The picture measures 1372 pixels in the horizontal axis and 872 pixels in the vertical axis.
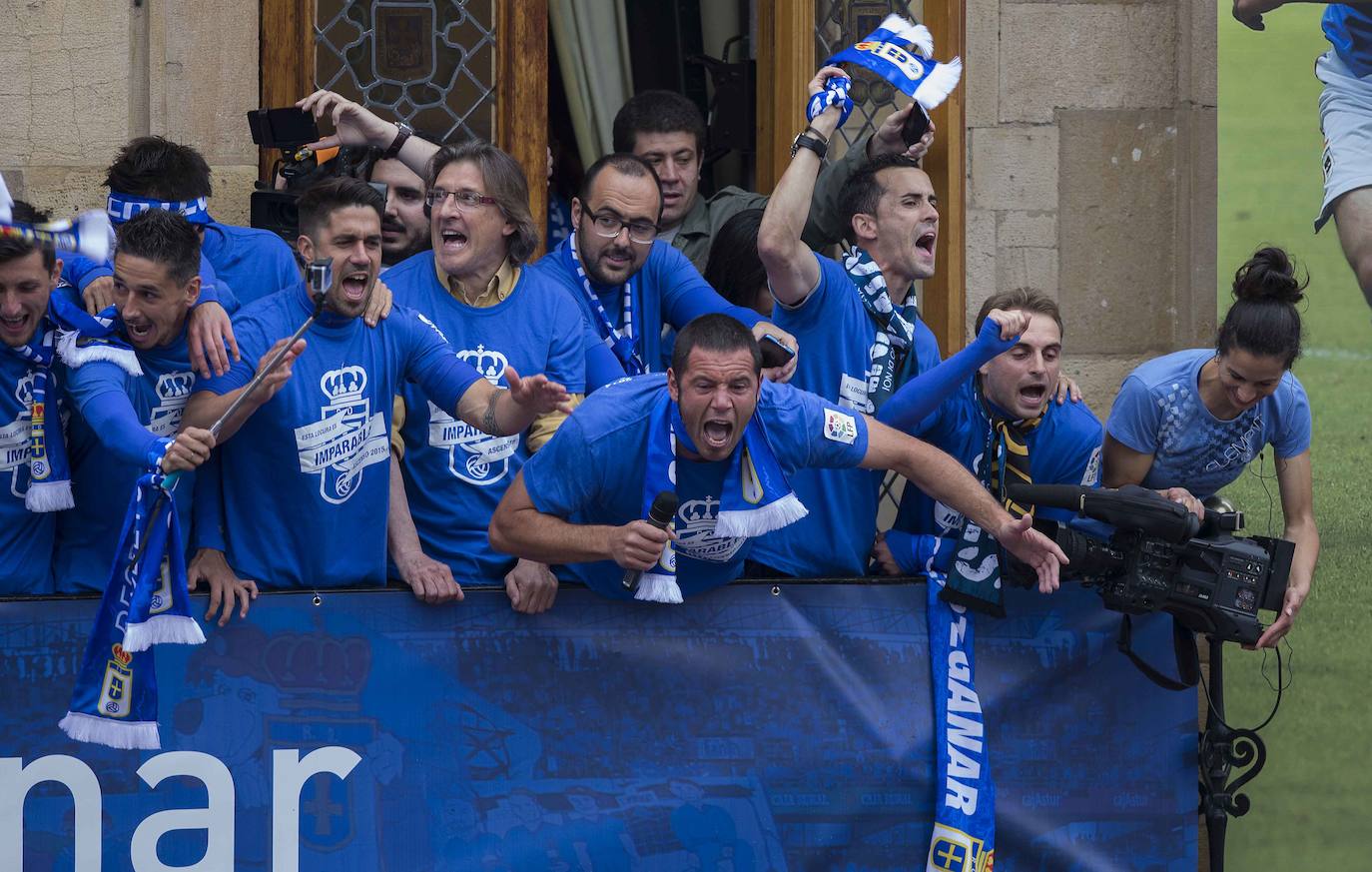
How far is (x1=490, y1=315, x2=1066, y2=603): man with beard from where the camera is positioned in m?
4.73

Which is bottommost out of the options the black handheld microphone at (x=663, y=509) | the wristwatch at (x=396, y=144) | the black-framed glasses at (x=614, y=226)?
the black handheld microphone at (x=663, y=509)

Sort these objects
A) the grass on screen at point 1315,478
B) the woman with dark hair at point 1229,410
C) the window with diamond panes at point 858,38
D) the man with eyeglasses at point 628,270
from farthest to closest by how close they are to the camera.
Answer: the window with diamond panes at point 858,38
the grass on screen at point 1315,478
the man with eyeglasses at point 628,270
the woman with dark hair at point 1229,410

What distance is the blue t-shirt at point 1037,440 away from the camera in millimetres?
5355

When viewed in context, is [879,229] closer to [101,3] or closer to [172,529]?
[172,529]

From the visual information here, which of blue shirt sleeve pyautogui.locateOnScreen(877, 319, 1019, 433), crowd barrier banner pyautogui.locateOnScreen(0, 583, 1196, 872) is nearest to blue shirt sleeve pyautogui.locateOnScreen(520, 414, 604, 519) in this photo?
crowd barrier banner pyautogui.locateOnScreen(0, 583, 1196, 872)

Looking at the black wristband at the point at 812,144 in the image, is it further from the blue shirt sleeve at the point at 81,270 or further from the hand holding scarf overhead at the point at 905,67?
the blue shirt sleeve at the point at 81,270

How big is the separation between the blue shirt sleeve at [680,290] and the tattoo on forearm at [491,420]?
0.94m

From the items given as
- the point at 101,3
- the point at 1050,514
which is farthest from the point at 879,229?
the point at 101,3

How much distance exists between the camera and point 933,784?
516cm

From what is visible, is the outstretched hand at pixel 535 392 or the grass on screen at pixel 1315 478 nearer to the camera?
the outstretched hand at pixel 535 392

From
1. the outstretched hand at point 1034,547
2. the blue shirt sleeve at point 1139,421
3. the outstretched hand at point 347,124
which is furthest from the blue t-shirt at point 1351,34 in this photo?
the outstretched hand at point 347,124

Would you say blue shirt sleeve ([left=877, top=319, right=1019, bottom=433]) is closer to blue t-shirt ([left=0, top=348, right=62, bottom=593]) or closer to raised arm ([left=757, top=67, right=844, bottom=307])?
raised arm ([left=757, top=67, right=844, bottom=307])

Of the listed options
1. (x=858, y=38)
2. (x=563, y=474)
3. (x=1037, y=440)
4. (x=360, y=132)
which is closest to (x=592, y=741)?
(x=563, y=474)

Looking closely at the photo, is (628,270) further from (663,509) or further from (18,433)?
(18,433)
